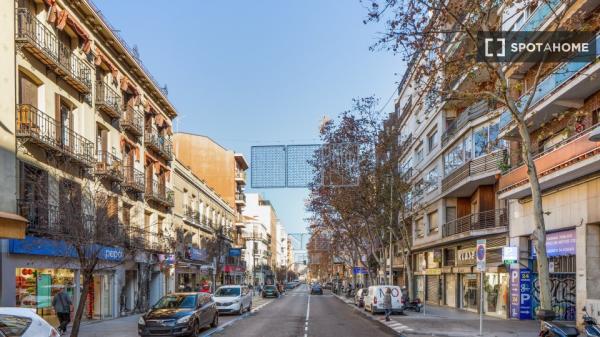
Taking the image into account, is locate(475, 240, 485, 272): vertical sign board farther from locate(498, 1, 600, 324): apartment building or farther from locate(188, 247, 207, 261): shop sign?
locate(188, 247, 207, 261): shop sign

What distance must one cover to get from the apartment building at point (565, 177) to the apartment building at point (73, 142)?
1546 centimetres

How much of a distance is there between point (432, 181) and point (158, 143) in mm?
18943

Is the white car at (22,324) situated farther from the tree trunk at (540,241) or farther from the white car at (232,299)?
the white car at (232,299)

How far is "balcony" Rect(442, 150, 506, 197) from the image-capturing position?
29.5 m

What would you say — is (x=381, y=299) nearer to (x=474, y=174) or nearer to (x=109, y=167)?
(x=474, y=174)

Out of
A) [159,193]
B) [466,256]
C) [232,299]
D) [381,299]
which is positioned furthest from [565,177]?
[159,193]

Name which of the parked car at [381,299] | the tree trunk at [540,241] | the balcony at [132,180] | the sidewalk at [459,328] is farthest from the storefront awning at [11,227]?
the parked car at [381,299]

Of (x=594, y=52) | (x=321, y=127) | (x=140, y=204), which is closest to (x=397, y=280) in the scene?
(x=321, y=127)

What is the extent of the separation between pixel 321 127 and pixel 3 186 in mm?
22952

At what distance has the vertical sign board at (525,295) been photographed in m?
26.0

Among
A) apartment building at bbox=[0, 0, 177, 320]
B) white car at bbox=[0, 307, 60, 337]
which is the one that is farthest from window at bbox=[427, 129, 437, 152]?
white car at bbox=[0, 307, 60, 337]

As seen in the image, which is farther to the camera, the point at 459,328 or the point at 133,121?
the point at 133,121

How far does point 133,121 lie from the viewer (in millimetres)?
31516

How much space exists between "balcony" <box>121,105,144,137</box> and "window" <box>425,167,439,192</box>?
1981cm
